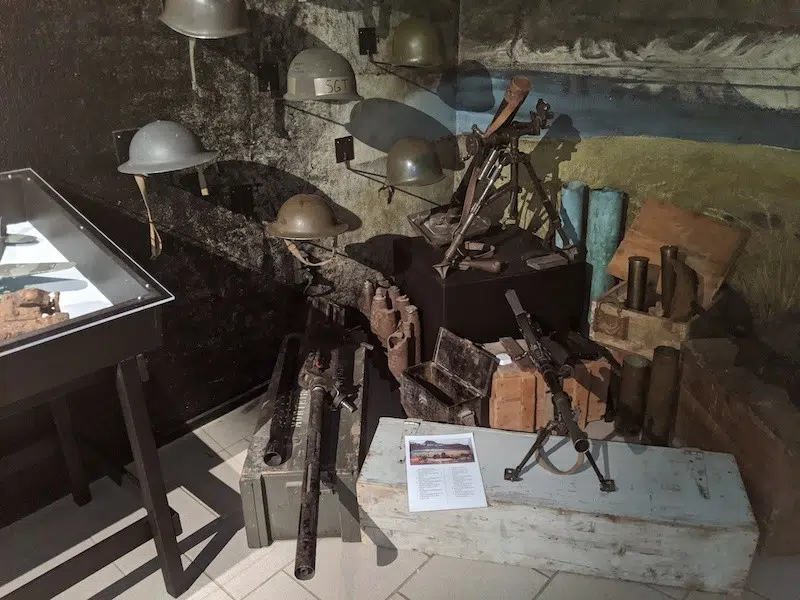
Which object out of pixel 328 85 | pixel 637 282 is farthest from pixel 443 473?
pixel 328 85

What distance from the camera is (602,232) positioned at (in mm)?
4363

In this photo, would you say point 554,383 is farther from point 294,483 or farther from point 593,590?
point 294,483

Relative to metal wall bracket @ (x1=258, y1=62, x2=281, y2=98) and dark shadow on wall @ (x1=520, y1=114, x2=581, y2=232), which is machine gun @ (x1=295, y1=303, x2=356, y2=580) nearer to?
metal wall bracket @ (x1=258, y1=62, x2=281, y2=98)

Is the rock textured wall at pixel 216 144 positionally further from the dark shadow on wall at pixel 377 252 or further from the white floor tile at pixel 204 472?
the white floor tile at pixel 204 472

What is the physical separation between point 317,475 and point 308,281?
186 centimetres

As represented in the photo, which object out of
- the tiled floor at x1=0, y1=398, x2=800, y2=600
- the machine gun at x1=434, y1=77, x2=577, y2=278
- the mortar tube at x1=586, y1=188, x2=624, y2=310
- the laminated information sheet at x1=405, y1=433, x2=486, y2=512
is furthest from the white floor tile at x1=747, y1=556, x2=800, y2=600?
the machine gun at x1=434, y1=77, x2=577, y2=278

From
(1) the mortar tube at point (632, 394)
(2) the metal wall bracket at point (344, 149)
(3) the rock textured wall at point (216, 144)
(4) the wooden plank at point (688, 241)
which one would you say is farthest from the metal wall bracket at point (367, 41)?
(1) the mortar tube at point (632, 394)

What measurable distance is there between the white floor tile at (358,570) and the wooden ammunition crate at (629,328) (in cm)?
171

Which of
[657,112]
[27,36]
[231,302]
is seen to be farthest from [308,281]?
[657,112]

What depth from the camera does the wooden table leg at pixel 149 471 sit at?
8.13 feet

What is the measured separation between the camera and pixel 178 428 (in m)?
4.03

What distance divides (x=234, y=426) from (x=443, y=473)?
5.40 feet

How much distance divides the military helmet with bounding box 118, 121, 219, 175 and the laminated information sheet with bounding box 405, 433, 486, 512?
1.68m

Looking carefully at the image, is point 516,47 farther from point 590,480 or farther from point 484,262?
point 590,480
